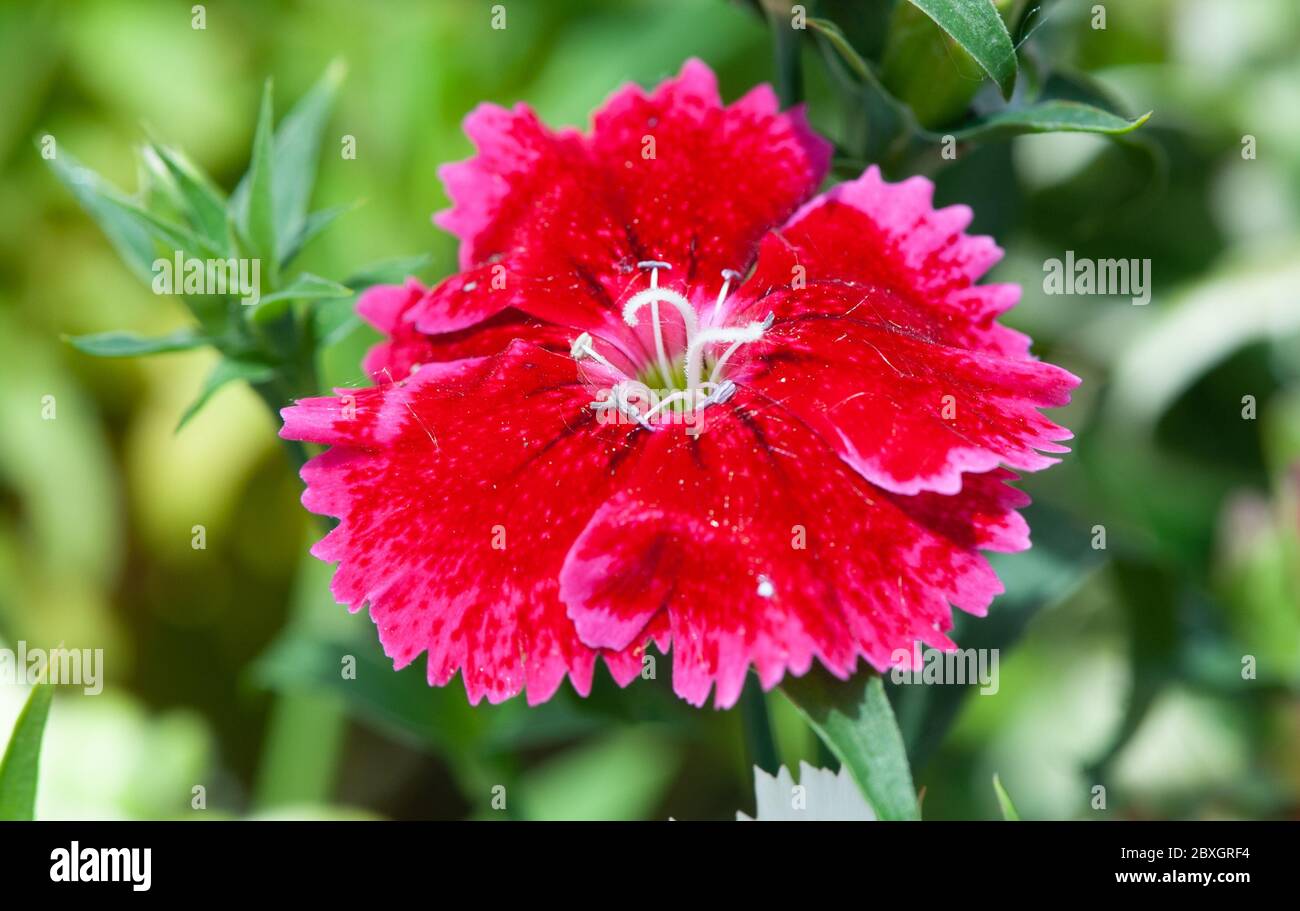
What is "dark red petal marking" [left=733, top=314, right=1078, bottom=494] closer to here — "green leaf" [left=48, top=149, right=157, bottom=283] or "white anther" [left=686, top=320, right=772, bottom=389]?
"white anther" [left=686, top=320, right=772, bottom=389]

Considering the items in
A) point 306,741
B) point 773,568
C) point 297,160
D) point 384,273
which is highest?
point 297,160

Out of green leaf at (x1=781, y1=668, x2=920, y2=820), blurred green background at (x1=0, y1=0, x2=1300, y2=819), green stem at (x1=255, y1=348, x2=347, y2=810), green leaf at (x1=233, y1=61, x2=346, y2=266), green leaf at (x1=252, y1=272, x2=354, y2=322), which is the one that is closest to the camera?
green leaf at (x1=781, y1=668, x2=920, y2=820)

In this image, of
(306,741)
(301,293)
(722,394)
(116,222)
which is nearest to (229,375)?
(301,293)

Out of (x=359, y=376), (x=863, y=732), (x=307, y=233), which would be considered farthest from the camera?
(x=359, y=376)

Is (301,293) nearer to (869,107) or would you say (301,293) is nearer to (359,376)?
(869,107)

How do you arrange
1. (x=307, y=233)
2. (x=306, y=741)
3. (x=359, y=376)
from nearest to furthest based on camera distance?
1. (x=307, y=233)
2. (x=359, y=376)
3. (x=306, y=741)

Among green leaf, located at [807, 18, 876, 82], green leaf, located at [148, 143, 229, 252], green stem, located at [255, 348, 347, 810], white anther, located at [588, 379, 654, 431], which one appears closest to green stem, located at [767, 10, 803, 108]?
green leaf, located at [807, 18, 876, 82]
